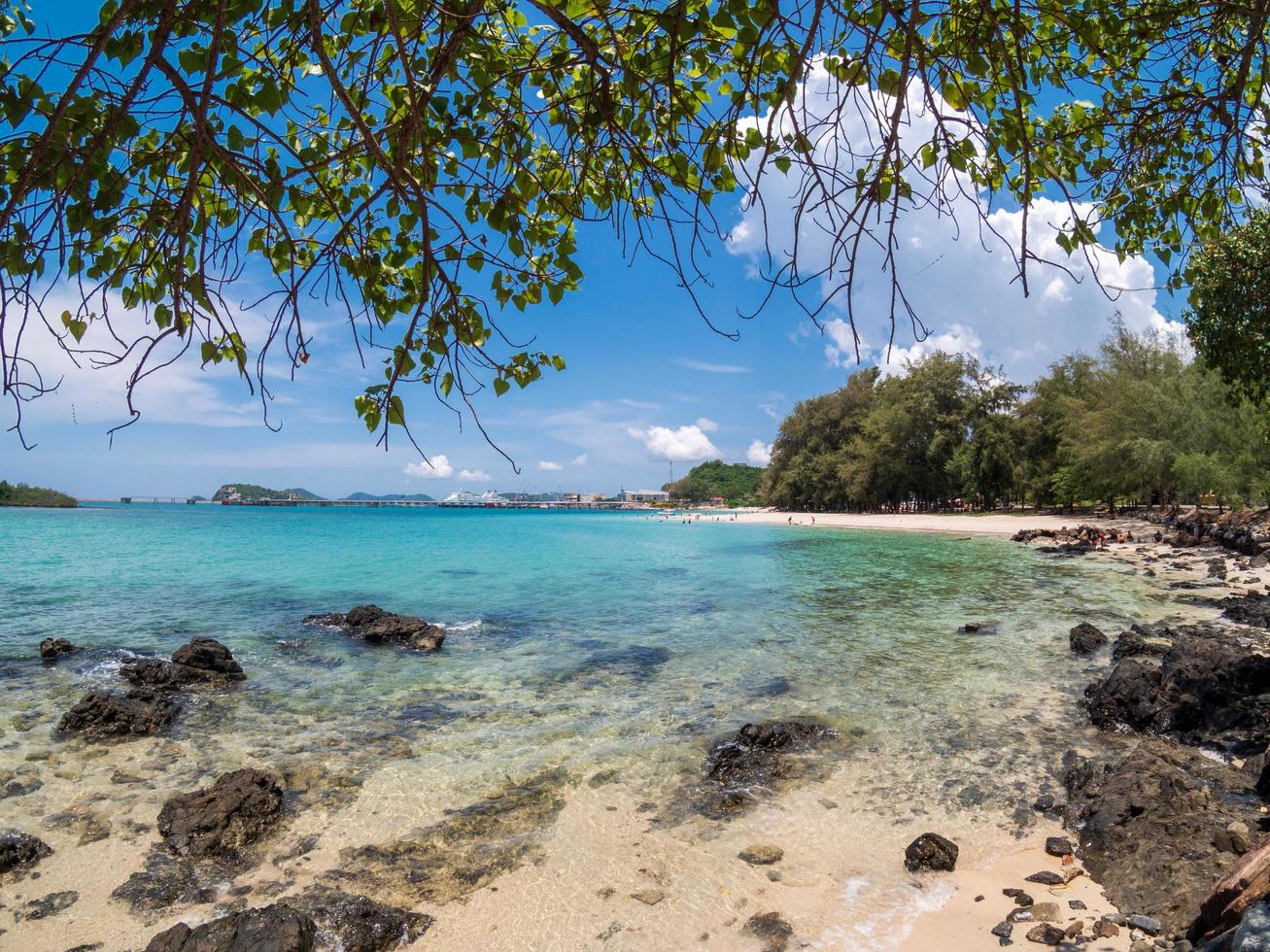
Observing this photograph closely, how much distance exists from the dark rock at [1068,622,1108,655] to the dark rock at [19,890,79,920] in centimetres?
1267

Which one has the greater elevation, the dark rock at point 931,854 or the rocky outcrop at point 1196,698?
the rocky outcrop at point 1196,698

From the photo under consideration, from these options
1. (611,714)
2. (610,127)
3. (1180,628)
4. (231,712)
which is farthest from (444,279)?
(1180,628)

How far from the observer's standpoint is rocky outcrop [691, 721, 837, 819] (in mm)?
5934

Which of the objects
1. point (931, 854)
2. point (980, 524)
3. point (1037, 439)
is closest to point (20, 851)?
point (931, 854)

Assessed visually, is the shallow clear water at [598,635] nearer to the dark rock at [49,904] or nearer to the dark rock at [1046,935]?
the dark rock at [49,904]

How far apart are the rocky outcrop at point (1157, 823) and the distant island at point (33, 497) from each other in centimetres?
18237

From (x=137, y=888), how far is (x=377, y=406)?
4.31 metres

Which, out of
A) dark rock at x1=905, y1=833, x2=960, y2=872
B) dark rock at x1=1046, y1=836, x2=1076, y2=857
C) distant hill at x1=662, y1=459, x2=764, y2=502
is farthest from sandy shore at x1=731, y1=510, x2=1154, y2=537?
distant hill at x1=662, y1=459, x2=764, y2=502

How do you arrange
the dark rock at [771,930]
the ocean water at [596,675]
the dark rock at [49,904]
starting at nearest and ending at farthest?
1. the dark rock at [771,930]
2. the dark rock at [49,904]
3. the ocean water at [596,675]

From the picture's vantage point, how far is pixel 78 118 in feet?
7.96

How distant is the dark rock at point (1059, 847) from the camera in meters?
4.72

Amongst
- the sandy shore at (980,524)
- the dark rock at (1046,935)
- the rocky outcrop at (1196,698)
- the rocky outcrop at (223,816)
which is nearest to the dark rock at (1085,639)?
the rocky outcrop at (1196,698)

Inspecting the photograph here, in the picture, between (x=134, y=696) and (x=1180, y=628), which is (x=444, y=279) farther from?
(x=1180, y=628)

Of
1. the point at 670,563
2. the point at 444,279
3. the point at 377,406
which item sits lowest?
the point at 670,563
